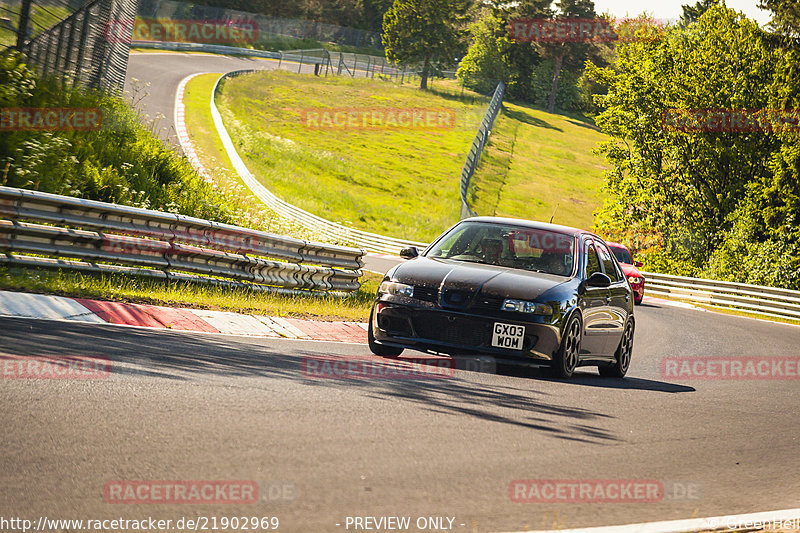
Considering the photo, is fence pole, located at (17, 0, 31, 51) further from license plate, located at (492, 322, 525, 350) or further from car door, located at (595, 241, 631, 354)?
license plate, located at (492, 322, 525, 350)

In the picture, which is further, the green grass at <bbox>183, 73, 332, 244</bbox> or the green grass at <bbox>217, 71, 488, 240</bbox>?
the green grass at <bbox>217, 71, 488, 240</bbox>

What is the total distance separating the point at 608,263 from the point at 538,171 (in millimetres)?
60489

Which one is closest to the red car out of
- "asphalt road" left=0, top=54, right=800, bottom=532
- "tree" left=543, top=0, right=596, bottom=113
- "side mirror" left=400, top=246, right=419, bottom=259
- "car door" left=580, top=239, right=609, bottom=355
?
"car door" left=580, top=239, right=609, bottom=355

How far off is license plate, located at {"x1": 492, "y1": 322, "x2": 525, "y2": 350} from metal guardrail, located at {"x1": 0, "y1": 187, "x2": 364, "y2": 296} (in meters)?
5.21

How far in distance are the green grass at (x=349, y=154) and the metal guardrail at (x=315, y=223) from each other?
204 cm

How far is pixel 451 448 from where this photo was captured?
230 inches

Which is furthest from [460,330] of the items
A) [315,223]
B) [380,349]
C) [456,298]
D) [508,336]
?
[315,223]

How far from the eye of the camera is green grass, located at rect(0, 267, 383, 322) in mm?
10292

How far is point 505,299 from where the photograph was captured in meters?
8.77

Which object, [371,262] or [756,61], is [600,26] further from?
[371,262]

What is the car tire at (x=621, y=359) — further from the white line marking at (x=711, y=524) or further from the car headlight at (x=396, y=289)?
the white line marking at (x=711, y=524)

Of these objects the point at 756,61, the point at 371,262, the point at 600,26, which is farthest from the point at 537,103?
the point at 371,262

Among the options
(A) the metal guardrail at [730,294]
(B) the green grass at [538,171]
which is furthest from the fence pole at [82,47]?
(B) the green grass at [538,171]

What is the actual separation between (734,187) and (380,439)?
124 ft
